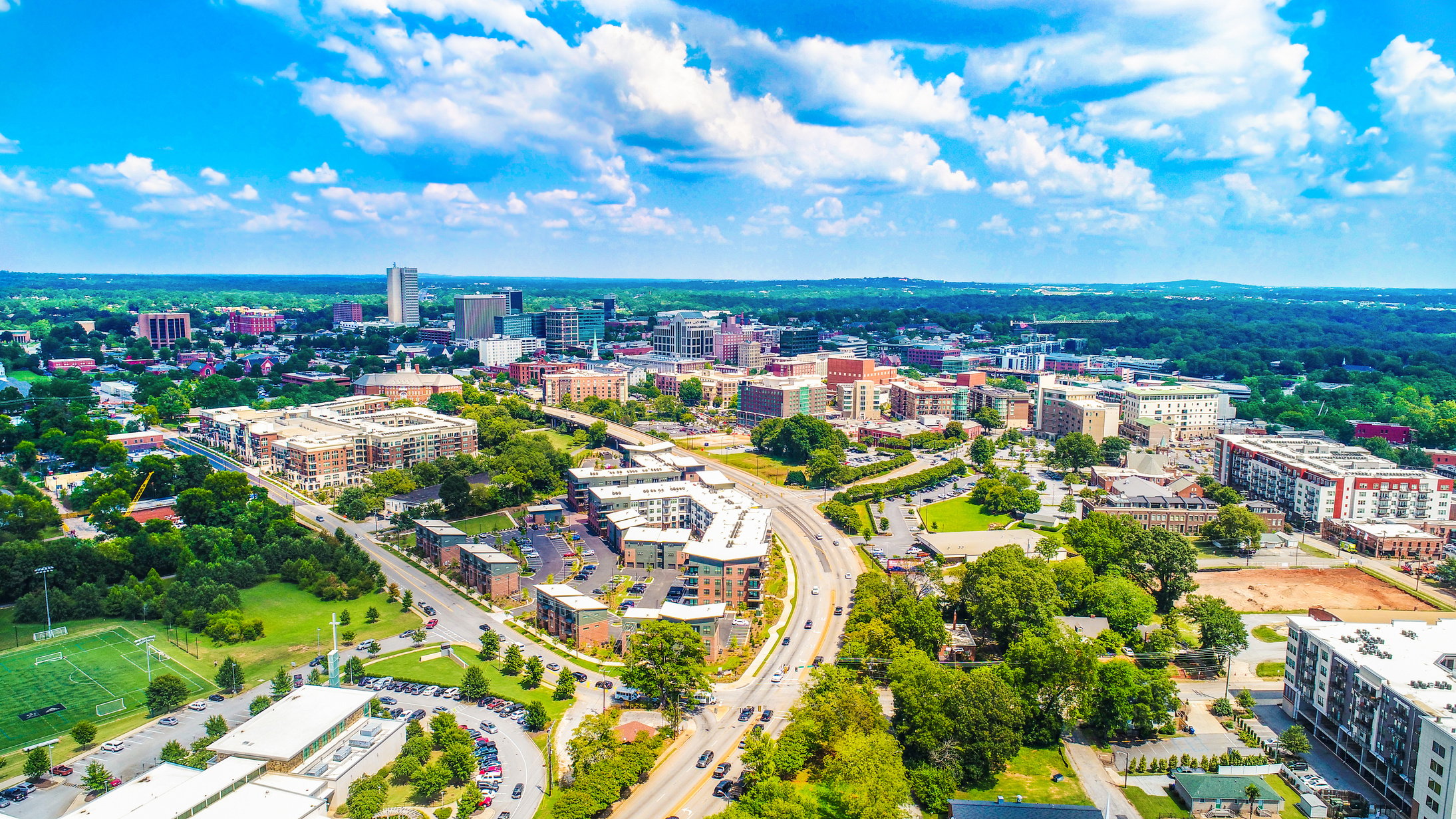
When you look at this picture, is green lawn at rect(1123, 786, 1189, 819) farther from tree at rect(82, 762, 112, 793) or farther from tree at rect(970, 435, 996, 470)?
tree at rect(970, 435, 996, 470)

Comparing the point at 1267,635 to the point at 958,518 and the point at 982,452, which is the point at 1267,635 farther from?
the point at 982,452

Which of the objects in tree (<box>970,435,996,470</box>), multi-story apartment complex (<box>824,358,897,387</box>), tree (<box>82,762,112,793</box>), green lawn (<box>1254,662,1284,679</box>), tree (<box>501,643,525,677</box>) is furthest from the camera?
multi-story apartment complex (<box>824,358,897,387</box>)

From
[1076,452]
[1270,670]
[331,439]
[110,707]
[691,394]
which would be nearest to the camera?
[110,707]

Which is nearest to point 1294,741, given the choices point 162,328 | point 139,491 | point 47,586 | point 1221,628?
point 1221,628

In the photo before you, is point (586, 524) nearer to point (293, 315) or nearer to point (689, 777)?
point (689, 777)

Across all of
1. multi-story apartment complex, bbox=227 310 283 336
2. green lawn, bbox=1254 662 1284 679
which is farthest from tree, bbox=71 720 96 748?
multi-story apartment complex, bbox=227 310 283 336

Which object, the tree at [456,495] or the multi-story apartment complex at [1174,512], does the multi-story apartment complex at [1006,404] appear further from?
the tree at [456,495]
